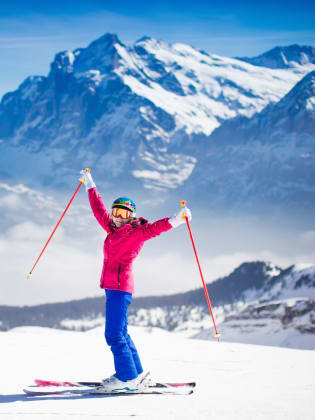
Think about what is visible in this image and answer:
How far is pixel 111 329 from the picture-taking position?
710cm

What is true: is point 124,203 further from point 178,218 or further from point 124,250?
point 178,218

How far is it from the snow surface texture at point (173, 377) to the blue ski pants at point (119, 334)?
455mm

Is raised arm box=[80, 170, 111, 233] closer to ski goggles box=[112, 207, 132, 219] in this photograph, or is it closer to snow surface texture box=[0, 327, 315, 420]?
ski goggles box=[112, 207, 132, 219]

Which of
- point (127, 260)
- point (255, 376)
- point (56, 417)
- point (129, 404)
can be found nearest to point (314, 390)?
point (255, 376)

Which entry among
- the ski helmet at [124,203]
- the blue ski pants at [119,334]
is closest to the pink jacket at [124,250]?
the blue ski pants at [119,334]

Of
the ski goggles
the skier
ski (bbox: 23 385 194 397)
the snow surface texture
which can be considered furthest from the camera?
the ski goggles

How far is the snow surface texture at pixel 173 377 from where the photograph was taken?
5.73 m

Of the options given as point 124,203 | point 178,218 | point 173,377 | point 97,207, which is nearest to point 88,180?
point 97,207

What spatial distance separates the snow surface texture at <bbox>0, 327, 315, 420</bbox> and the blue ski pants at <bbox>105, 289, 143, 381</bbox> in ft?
1.49

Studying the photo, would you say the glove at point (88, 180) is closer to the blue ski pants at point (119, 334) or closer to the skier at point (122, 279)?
the skier at point (122, 279)

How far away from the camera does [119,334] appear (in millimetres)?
7129

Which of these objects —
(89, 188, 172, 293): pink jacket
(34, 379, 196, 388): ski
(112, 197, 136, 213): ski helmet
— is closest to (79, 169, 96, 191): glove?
(112, 197, 136, 213): ski helmet

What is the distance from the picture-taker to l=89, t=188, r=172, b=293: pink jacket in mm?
7230

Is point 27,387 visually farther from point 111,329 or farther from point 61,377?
point 111,329
